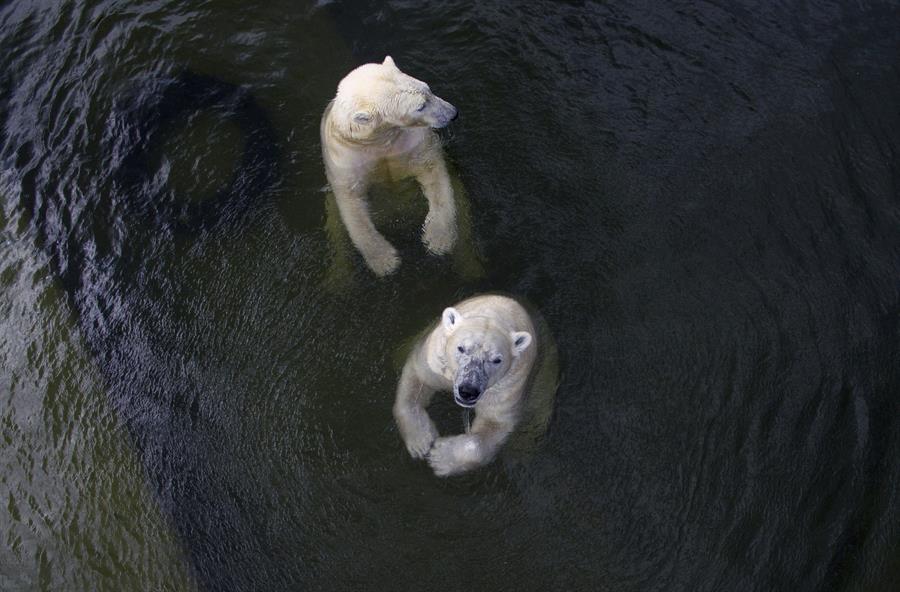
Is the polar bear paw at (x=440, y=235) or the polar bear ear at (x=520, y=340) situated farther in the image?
the polar bear paw at (x=440, y=235)

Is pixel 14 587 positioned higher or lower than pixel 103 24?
lower

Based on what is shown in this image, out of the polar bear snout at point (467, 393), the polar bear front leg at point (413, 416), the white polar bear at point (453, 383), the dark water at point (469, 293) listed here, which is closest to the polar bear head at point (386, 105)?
the dark water at point (469, 293)

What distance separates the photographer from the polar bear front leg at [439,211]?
6766 millimetres

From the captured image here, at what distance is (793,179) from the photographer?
722 cm

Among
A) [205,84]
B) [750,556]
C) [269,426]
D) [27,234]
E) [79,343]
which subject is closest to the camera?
→ [750,556]

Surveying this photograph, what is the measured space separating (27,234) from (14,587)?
9.51 feet

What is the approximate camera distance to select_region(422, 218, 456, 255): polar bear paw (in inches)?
266

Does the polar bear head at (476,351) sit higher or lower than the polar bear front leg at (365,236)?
higher

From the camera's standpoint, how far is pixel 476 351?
5.33m

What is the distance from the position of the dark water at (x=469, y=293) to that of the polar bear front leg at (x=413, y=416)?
→ 13cm

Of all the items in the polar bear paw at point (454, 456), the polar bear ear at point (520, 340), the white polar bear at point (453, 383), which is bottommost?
the polar bear paw at point (454, 456)

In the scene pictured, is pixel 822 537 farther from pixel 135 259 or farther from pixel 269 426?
pixel 135 259

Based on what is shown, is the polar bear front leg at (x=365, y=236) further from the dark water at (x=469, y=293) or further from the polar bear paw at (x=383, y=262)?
the dark water at (x=469, y=293)

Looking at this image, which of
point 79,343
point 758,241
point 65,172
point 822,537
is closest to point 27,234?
point 65,172
